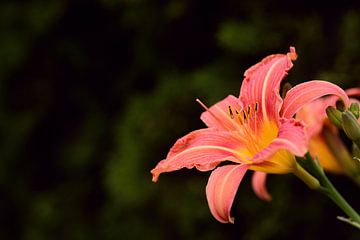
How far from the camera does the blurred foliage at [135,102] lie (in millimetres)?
1900

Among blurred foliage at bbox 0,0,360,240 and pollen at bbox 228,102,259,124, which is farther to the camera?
blurred foliage at bbox 0,0,360,240

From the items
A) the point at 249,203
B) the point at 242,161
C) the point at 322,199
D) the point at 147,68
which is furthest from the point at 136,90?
the point at 242,161

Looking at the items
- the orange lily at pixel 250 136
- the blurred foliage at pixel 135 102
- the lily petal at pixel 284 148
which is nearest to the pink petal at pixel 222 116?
the orange lily at pixel 250 136

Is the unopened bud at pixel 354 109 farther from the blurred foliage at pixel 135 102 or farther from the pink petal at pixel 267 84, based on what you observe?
the blurred foliage at pixel 135 102

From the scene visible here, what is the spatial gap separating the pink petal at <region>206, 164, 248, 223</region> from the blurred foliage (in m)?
0.98

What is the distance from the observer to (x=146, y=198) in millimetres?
2125

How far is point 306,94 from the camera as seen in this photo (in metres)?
0.89

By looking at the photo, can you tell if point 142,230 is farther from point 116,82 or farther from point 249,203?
point 116,82

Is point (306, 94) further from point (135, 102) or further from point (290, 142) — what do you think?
point (135, 102)

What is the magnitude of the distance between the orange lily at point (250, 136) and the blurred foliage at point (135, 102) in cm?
81

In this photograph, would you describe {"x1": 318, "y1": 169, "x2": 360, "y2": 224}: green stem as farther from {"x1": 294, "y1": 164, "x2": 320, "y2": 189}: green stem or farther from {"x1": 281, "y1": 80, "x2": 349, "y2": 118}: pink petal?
{"x1": 281, "y1": 80, "x2": 349, "y2": 118}: pink petal

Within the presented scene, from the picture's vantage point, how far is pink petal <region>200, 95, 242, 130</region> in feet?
3.36

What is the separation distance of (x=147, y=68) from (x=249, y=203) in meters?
0.70

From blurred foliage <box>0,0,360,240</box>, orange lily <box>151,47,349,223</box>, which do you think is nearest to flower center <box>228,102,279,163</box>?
orange lily <box>151,47,349,223</box>
